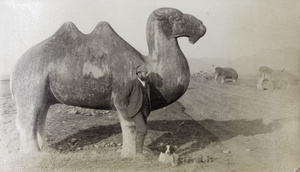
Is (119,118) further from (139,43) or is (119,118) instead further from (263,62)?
(263,62)

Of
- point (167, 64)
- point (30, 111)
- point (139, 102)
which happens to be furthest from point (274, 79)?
point (30, 111)

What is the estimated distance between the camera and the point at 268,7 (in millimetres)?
4555

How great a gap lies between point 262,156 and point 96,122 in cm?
176

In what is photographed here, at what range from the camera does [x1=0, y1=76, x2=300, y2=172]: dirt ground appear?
408cm

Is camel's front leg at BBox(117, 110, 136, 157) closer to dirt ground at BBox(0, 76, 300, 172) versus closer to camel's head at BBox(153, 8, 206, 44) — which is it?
dirt ground at BBox(0, 76, 300, 172)

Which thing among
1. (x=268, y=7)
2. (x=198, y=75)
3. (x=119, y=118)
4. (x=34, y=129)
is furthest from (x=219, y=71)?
(x=34, y=129)

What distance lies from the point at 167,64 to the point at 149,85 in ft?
0.88

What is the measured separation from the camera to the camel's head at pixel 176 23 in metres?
4.12

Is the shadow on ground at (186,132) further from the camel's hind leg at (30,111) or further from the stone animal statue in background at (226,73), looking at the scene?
the stone animal statue in background at (226,73)

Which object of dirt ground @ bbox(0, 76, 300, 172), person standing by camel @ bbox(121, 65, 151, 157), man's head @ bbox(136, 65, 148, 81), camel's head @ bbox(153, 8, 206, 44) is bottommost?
dirt ground @ bbox(0, 76, 300, 172)

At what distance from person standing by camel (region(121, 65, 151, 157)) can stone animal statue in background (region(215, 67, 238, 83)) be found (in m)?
0.89

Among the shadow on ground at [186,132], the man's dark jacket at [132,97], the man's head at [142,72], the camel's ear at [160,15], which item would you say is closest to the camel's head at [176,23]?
the camel's ear at [160,15]

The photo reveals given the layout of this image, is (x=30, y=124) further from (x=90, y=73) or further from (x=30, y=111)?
(x=90, y=73)

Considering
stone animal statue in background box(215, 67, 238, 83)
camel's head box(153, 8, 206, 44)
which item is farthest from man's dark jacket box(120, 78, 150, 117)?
stone animal statue in background box(215, 67, 238, 83)
